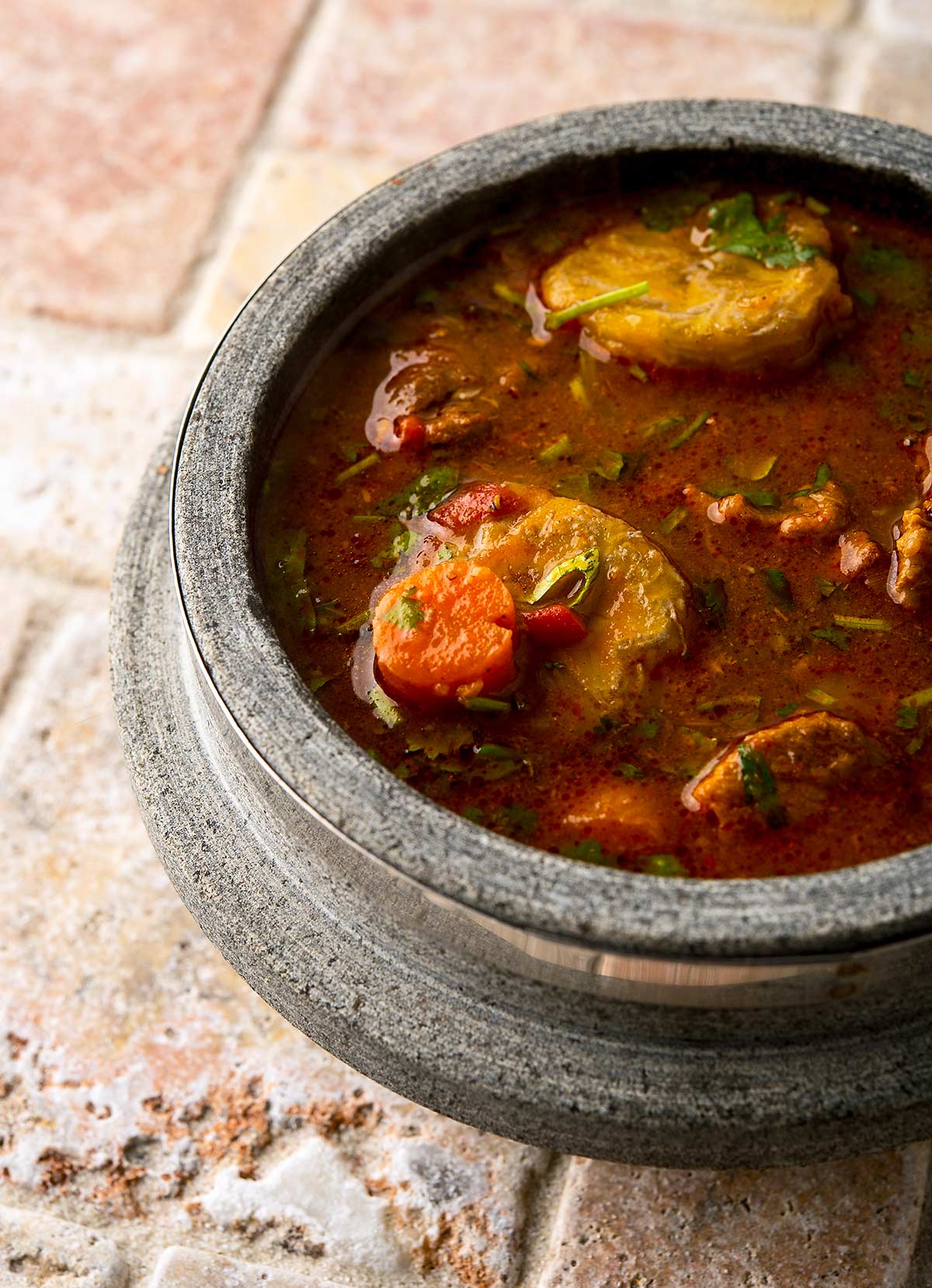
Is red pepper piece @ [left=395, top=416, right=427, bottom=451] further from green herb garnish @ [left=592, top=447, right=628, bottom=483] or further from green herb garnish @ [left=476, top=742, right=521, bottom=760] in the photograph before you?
green herb garnish @ [left=476, top=742, right=521, bottom=760]

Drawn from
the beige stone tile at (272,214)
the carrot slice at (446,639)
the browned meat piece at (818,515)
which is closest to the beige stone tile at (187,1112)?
the carrot slice at (446,639)

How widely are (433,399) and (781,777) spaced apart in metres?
0.69

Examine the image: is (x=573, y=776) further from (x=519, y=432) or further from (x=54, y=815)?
(x=54, y=815)

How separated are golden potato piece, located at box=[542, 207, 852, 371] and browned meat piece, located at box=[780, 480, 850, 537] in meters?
0.23

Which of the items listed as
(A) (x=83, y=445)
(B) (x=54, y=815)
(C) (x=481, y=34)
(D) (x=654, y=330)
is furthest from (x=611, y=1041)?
(C) (x=481, y=34)

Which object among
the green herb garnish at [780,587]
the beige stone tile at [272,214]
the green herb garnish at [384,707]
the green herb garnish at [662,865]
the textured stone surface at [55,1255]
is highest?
the beige stone tile at [272,214]

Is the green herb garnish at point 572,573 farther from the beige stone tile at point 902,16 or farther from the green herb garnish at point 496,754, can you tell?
the beige stone tile at point 902,16

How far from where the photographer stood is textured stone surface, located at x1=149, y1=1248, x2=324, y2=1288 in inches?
73.9

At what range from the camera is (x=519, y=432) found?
1927mm

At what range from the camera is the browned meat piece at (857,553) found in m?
1.78

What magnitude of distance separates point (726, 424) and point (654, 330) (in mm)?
158

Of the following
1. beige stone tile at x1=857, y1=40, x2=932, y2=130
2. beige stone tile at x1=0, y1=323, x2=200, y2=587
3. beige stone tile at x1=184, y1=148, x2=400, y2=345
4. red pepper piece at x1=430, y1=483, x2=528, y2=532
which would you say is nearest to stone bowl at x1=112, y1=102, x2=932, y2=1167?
red pepper piece at x1=430, y1=483, x2=528, y2=532

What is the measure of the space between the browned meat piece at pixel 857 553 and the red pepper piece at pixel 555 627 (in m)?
0.34

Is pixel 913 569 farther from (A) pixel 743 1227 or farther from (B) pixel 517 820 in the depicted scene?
(A) pixel 743 1227
